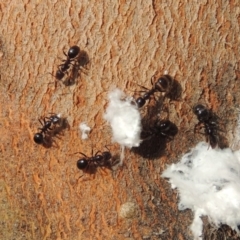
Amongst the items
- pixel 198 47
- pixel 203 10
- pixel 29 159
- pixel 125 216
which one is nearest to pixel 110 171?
pixel 125 216

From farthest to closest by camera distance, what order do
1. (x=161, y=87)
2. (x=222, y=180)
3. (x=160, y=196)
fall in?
(x=222, y=180) → (x=160, y=196) → (x=161, y=87)

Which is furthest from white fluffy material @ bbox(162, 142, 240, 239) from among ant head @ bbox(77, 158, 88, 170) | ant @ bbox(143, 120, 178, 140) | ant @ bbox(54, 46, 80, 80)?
ant @ bbox(54, 46, 80, 80)

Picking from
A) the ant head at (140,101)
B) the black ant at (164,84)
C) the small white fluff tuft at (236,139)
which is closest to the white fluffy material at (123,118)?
the ant head at (140,101)

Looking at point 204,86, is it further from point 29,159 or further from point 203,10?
point 29,159

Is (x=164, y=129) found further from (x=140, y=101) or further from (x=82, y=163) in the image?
(x=82, y=163)

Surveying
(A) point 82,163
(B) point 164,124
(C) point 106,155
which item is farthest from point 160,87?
(A) point 82,163

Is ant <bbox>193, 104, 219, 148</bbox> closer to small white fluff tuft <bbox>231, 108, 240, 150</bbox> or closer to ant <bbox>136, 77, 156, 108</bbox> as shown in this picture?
small white fluff tuft <bbox>231, 108, 240, 150</bbox>
